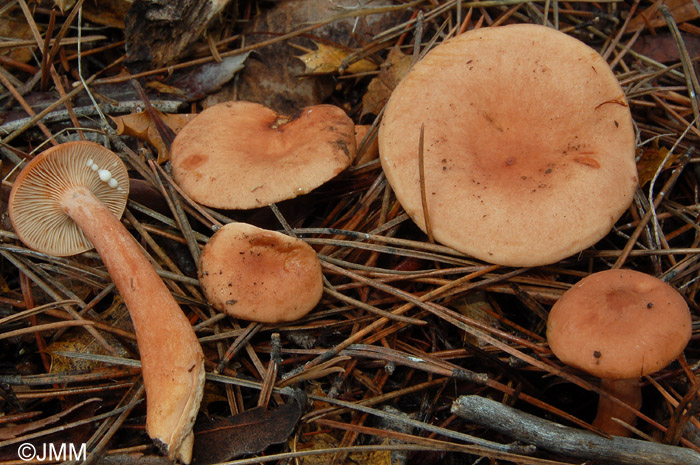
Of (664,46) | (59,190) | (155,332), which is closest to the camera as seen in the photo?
(155,332)

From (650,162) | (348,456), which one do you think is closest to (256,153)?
(348,456)

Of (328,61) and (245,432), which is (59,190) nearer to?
(245,432)

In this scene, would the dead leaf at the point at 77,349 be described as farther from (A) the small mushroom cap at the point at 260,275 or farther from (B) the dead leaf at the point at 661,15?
(B) the dead leaf at the point at 661,15

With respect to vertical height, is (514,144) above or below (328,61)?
below

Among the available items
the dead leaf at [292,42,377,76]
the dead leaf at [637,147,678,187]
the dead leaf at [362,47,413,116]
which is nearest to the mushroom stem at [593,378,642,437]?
the dead leaf at [637,147,678,187]

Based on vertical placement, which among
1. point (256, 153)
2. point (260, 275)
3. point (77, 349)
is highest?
point (256, 153)

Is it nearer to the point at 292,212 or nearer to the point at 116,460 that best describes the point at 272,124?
the point at 292,212

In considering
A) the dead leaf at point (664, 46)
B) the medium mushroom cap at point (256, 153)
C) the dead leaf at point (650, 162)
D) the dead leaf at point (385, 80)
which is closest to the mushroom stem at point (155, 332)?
the medium mushroom cap at point (256, 153)
